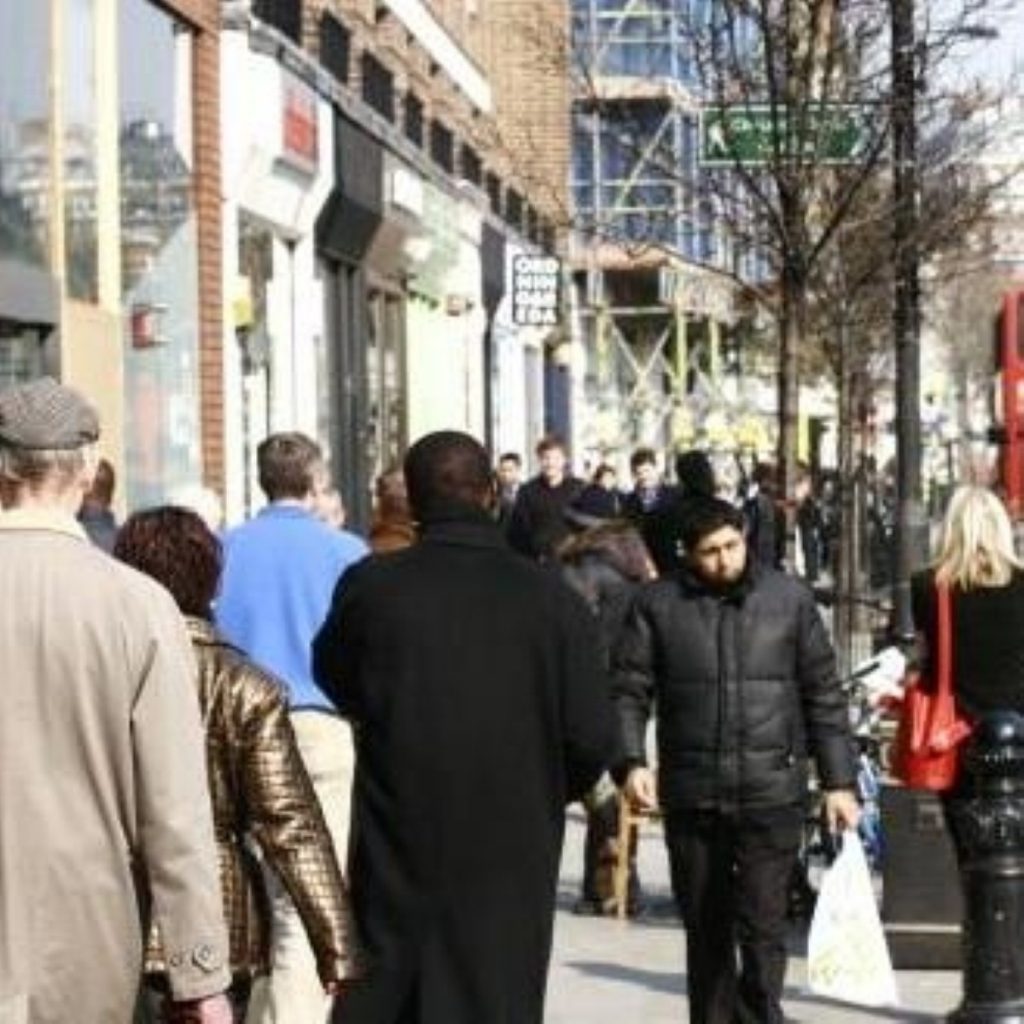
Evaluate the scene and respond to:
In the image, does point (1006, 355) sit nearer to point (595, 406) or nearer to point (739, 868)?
point (595, 406)

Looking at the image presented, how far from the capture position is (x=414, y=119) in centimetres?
3509

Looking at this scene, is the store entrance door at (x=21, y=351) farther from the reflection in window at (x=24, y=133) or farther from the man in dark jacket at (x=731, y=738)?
the man in dark jacket at (x=731, y=738)

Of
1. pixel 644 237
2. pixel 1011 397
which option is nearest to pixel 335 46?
pixel 644 237

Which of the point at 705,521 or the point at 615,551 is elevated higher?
the point at 705,521

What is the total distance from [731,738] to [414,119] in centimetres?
2658

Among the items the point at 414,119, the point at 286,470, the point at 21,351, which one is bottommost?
the point at 286,470

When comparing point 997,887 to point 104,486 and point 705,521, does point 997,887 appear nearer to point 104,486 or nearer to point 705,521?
point 705,521

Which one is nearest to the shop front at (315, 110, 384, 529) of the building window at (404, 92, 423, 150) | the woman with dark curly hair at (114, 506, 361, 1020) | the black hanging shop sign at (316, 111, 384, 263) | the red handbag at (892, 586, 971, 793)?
the black hanging shop sign at (316, 111, 384, 263)

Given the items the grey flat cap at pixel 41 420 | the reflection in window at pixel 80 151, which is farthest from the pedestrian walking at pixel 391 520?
the reflection in window at pixel 80 151

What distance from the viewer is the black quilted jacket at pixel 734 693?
907cm

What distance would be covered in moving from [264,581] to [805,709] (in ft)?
5.86

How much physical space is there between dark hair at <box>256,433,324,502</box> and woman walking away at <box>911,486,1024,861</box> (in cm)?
199

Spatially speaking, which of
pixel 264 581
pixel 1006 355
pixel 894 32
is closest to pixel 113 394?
pixel 894 32

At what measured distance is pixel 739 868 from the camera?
9.17 m
